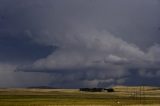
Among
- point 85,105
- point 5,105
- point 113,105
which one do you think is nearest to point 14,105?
point 5,105

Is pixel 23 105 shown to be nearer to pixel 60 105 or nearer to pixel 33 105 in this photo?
pixel 33 105

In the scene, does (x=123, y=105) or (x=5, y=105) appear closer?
(x=5, y=105)

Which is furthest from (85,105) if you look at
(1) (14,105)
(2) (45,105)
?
(1) (14,105)

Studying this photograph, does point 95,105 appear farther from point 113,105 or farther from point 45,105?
point 45,105

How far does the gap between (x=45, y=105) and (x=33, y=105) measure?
3.87 meters

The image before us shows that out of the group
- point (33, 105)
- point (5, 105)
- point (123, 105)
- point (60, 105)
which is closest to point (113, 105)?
point (123, 105)

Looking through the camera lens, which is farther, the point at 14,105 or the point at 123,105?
the point at 123,105

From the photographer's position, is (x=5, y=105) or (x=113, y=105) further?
(x=113, y=105)

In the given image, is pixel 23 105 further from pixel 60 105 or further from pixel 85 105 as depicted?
pixel 85 105

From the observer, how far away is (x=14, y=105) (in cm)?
12088

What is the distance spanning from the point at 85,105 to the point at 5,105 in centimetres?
2592

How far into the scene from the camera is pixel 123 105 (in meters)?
133

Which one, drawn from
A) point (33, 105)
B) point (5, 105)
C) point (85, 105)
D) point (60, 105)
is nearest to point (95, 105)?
point (85, 105)

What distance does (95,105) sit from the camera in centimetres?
12900
